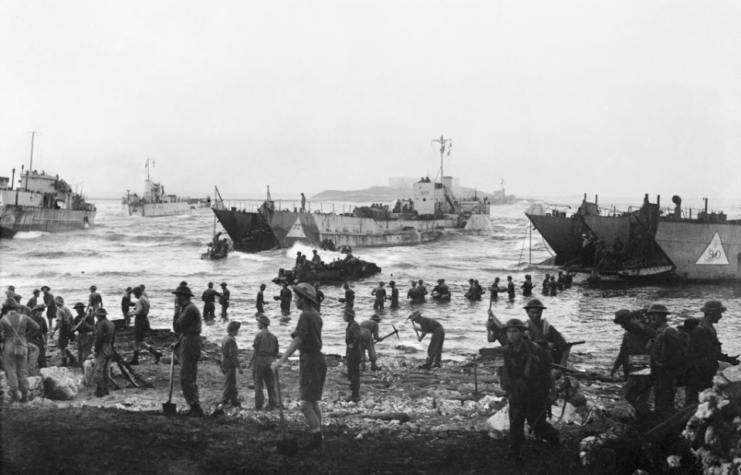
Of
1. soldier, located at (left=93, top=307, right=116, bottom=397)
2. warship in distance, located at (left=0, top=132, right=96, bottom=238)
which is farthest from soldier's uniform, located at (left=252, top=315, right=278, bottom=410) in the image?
warship in distance, located at (left=0, top=132, right=96, bottom=238)

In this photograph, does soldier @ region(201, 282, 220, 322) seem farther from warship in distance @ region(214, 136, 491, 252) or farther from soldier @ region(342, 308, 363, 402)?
warship in distance @ region(214, 136, 491, 252)

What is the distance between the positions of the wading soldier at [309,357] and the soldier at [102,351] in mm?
3530

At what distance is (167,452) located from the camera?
5000 millimetres

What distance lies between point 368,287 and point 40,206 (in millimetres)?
23610

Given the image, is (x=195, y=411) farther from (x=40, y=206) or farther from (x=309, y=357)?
(x=40, y=206)

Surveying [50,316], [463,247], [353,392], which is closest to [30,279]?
[50,316]

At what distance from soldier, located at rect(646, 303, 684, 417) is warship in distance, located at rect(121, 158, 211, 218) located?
68.5m

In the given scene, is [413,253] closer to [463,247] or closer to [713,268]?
[463,247]

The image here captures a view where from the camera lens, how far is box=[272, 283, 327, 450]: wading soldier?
17.6ft

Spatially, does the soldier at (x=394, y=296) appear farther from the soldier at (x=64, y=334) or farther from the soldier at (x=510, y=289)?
the soldier at (x=64, y=334)

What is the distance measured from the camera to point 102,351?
761 centimetres

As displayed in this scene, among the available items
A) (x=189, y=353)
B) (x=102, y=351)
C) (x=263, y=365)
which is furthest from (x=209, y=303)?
(x=189, y=353)

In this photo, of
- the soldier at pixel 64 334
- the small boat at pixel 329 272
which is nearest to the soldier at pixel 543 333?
the soldier at pixel 64 334

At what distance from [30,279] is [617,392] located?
21.1m
